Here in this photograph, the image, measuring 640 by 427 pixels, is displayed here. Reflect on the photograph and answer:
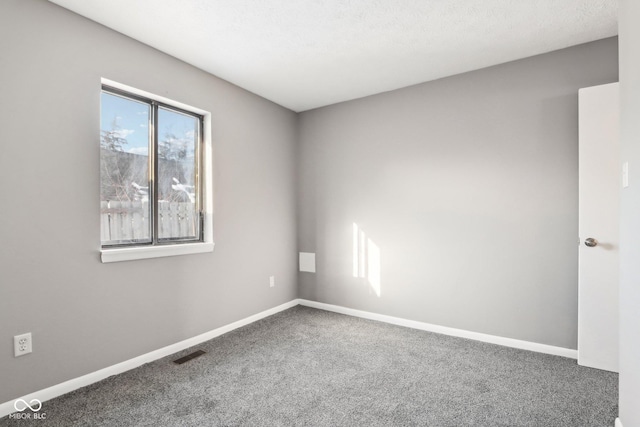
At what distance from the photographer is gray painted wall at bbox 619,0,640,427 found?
135 cm

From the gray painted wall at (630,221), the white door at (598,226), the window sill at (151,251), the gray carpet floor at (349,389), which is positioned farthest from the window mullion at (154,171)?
the white door at (598,226)

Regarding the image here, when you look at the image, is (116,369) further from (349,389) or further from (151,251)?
(349,389)

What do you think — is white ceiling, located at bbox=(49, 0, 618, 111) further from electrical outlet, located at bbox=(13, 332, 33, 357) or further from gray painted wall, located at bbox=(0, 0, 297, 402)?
electrical outlet, located at bbox=(13, 332, 33, 357)

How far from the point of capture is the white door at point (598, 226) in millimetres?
2334

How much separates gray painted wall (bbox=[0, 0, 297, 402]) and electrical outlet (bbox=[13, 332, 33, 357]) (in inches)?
1.0

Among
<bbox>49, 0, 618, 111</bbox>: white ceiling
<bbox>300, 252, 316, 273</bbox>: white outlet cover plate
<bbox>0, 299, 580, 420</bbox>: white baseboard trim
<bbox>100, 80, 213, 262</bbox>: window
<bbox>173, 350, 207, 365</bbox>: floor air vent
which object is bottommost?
<bbox>173, 350, 207, 365</bbox>: floor air vent

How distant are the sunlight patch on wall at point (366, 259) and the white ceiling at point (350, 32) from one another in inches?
66.2

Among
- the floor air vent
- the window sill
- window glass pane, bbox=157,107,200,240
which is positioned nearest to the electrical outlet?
the window sill

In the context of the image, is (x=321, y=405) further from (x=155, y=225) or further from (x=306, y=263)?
(x=306, y=263)

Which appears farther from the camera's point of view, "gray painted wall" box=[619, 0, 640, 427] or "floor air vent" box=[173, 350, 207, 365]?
"floor air vent" box=[173, 350, 207, 365]

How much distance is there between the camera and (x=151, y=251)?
2.56 metres

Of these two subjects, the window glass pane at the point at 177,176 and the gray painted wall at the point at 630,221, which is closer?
the gray painted wall at the point at 630,221

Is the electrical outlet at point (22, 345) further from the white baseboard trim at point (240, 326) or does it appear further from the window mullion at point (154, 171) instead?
the window mullion at point (154, 171)

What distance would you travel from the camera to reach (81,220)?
2193 mm
